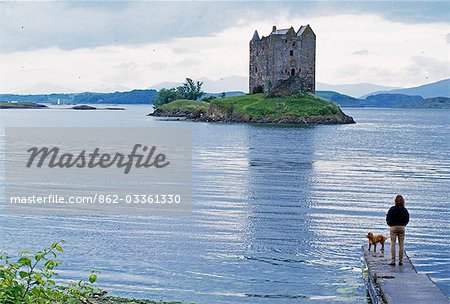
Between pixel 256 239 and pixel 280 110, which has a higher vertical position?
pixel 280 110

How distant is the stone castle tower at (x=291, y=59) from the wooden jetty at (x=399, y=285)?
144860mm

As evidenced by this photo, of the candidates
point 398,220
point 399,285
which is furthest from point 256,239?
point 399,285

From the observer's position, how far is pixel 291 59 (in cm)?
16650

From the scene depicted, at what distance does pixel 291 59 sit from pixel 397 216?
482ft

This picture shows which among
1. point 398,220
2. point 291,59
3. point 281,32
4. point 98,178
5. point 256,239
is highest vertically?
point 281,32

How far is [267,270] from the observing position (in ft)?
79.7

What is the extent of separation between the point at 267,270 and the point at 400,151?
214 feet

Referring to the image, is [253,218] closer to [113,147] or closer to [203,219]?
[203,219]

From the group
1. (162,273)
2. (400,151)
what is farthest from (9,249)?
(400,151)

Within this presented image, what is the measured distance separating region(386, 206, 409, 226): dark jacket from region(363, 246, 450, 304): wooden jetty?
145 centimetres

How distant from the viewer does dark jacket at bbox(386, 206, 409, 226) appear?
21.9m

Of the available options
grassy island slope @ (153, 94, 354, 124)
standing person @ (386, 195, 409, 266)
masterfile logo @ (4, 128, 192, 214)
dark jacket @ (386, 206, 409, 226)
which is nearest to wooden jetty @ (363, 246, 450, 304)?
standing person @ (386, 195, 409, 266)

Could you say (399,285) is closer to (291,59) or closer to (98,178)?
(98,178)

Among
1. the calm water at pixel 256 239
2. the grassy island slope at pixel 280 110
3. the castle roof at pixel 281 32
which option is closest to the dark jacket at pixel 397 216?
the calm water at pixel 256 239
